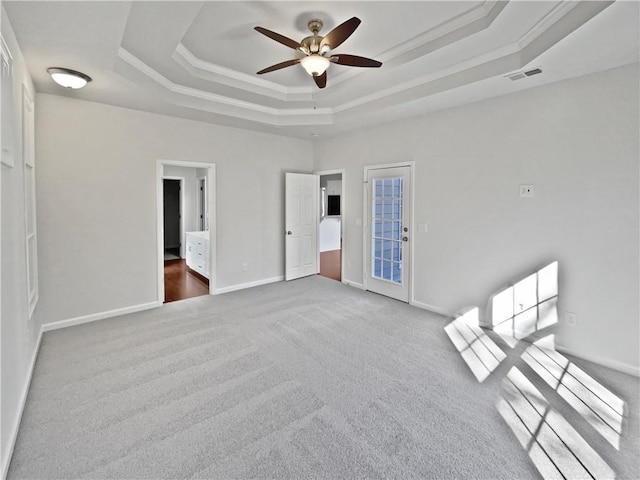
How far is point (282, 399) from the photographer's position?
238 centimetres

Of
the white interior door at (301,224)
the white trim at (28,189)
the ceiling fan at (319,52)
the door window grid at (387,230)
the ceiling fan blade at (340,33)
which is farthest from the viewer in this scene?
the white interior door at (301,224)

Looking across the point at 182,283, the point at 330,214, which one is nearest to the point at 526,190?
the point at 182,283

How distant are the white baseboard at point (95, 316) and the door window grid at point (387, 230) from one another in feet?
10.8

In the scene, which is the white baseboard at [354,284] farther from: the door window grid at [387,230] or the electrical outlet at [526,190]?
the electrical outlet at [526,190]

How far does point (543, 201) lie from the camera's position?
3193 mm

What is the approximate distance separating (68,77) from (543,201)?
4.70 meters

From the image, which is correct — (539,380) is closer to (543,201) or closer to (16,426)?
(543,201)

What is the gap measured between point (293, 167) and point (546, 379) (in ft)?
15.5

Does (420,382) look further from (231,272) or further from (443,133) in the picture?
(231,272)

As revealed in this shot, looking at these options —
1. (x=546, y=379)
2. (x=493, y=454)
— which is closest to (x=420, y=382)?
(x=493, y=454)

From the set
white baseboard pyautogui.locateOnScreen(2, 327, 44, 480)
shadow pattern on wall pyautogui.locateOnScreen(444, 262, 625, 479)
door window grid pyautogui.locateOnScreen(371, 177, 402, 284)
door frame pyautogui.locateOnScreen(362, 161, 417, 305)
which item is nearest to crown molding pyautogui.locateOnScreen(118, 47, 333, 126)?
door frame pyautogui.locateOnScreen(362, 161, 417, 305)

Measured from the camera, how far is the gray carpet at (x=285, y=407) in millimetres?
1805

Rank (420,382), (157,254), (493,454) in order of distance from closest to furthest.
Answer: (493,454), (420,382), (157,254)

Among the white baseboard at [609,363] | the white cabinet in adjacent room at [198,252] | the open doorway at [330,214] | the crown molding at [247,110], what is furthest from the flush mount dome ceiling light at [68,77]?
the open doorway at [330,214]
